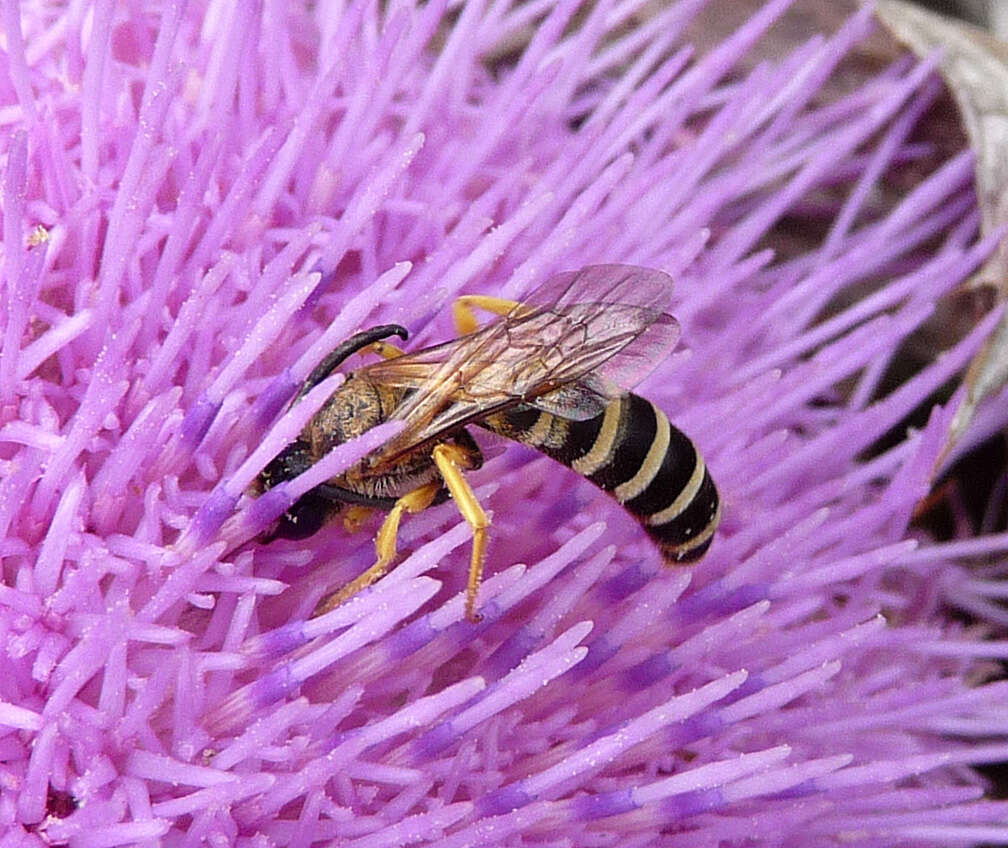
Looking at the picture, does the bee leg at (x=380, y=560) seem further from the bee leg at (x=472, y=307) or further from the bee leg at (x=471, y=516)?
the bee leg at (x=472, y=307)

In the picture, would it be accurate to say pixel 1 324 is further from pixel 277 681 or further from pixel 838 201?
pixel 838 201

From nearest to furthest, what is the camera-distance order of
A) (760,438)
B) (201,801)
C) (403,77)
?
(201,801) < (403,77) < (760,438)

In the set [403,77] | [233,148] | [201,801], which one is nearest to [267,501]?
[201,801]

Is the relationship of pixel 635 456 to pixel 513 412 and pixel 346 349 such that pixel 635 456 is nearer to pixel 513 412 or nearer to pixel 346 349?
pixel 513 412

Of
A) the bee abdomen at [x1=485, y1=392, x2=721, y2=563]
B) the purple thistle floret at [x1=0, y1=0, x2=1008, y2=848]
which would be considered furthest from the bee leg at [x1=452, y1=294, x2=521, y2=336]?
the bee abdomen at [x1=485, y1=392, x2=721, y2=563]

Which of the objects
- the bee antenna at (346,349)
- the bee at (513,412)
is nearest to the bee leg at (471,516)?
the bee at (513,412)

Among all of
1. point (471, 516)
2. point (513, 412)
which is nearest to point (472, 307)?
point (513, 412)

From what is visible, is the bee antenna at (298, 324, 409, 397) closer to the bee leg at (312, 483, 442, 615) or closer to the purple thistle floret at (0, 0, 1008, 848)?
the purple thistle floret at (0, 0, 1008, 848)
